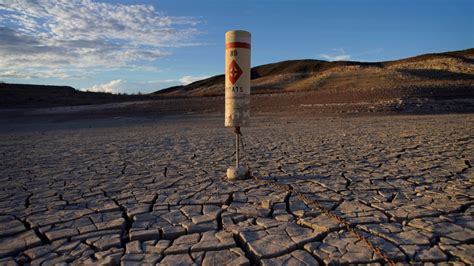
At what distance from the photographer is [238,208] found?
363 centimetres

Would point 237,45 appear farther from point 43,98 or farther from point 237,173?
point 43,98

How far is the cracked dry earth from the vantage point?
8.96 feet

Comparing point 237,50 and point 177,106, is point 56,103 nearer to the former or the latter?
point 177,106

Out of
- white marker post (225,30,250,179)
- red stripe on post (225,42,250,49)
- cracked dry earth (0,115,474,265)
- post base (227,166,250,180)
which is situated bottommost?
cracked dry earth (0,115,474,265)

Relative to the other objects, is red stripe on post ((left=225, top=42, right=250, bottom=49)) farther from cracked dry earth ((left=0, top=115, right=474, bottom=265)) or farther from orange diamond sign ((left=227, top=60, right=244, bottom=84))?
cracked dry earth ((left=0, top=115, right=474, bottom=265))

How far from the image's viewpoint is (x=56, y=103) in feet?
88.7

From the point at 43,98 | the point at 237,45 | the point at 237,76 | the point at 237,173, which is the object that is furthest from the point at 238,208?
the point at 43,98

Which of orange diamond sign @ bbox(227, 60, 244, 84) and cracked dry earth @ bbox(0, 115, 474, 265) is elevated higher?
orange diamond sign @ bbox(227, 60, 244, 84)

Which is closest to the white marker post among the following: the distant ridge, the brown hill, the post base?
the post base

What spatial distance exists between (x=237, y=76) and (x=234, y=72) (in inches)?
2.2

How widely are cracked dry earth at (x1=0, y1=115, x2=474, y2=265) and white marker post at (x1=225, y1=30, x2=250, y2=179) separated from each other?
0.83 m

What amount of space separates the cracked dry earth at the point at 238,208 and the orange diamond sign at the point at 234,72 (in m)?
1.25

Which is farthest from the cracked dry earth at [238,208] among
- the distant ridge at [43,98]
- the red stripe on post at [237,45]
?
the distant ridge at [43,98]

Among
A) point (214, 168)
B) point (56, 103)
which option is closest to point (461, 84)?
point (214, 168)
